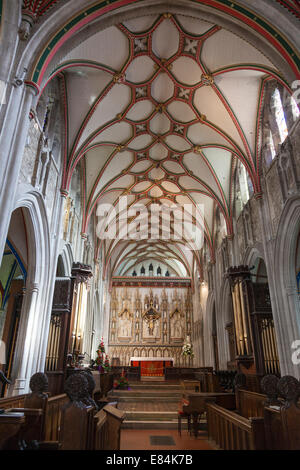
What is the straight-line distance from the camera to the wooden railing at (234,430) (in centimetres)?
434

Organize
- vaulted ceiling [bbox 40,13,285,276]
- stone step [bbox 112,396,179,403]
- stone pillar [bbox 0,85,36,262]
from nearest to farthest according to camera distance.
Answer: stone pillar [bbox 0,85,36,262] → vaulted ceiling [bbox 40,13,285,276] → stone step [bbox 112,396,179,403]

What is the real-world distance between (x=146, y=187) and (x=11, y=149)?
45.2ft

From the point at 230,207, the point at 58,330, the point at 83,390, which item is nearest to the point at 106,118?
the point at 230,207

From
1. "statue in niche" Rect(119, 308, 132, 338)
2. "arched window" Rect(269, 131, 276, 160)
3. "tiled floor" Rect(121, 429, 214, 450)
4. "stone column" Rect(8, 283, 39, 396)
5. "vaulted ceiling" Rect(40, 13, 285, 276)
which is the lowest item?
"tiled floor" Rect(121, 429, 214, 450)

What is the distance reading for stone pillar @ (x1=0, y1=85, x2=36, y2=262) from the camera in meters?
5.58

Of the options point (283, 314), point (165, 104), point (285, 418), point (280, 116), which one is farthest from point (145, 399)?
point (165, 104)

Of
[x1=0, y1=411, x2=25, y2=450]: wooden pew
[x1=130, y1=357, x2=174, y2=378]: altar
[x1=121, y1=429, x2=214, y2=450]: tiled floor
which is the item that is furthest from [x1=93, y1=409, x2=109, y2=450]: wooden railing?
[x1=130, y1=357, x2=174, y2=378]: altar

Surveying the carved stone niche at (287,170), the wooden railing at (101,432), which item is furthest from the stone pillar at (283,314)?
the wooden railing at (101,432)

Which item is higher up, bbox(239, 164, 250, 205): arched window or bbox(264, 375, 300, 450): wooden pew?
bbox(239, 164, 250, 205): arched window

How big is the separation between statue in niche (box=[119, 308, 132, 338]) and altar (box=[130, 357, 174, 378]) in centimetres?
202

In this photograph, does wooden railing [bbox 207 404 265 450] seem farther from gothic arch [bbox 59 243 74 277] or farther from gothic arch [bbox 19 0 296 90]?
gothic arch [bbox 19 0 296 90]

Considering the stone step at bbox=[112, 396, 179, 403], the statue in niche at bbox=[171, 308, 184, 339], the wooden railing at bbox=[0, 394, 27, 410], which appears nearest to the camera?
the wooden railing at bbox=[0, 394, 27, 410]

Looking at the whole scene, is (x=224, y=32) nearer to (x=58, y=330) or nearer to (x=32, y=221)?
(x=32, y=221)

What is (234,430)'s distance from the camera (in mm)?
5316
